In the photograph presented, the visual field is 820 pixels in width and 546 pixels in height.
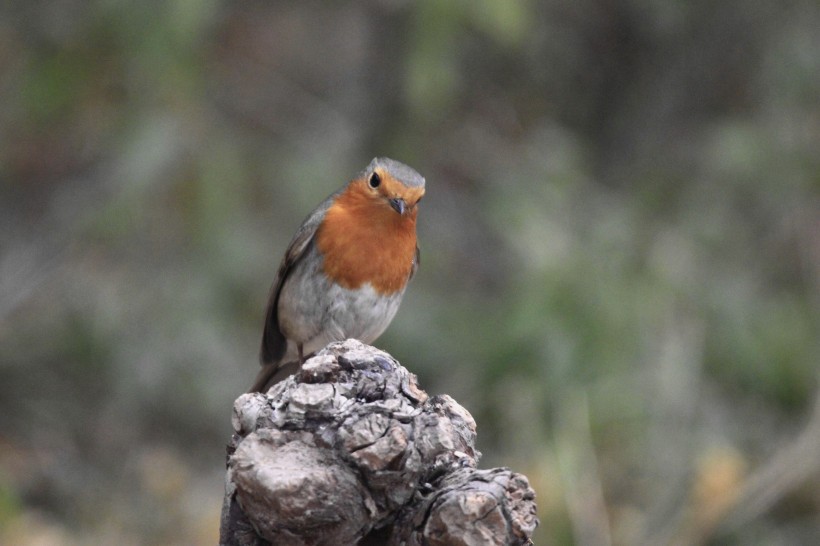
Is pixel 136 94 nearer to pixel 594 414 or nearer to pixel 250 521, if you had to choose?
pixel 594 414

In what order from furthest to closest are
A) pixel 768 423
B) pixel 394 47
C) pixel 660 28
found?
1. pixel 660 28
2. pixel 394 47
3. pixel 768 423

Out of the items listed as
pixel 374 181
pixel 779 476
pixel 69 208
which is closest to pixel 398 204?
pixel 374 181

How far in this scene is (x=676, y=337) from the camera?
5.97 m

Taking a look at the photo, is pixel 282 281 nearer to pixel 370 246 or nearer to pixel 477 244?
pixel 370 246

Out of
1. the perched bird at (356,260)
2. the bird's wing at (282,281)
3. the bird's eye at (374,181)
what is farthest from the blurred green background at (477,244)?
the bird's eye at (374,181)

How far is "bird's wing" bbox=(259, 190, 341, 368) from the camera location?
175 inches

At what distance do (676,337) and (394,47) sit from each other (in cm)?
248

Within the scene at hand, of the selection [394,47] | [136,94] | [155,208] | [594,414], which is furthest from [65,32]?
[594,414]

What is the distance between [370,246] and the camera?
4.27m

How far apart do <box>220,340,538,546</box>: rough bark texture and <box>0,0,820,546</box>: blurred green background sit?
9.33 feet

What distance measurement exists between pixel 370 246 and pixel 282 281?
440 mm

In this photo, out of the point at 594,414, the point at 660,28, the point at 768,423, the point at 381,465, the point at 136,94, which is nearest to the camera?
the point at 381,465

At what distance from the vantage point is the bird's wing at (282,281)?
446cm

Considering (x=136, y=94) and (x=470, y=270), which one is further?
(x=470, y=270)
